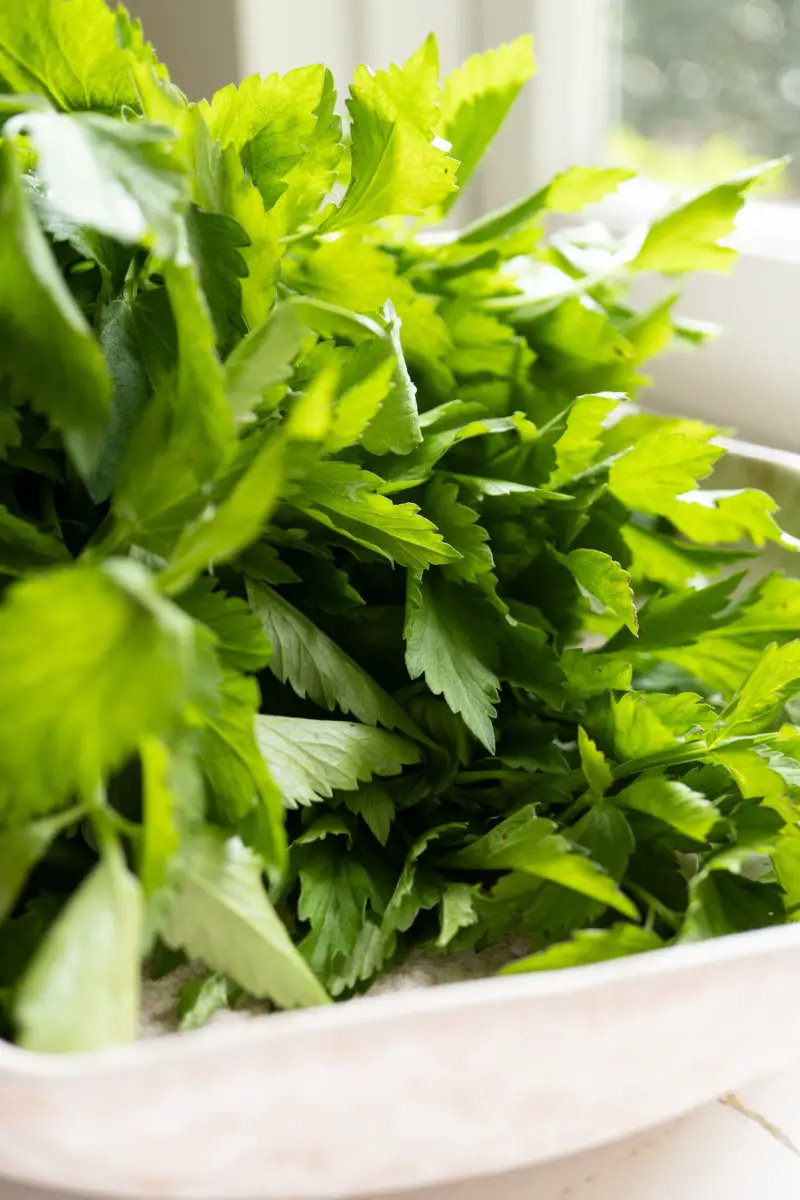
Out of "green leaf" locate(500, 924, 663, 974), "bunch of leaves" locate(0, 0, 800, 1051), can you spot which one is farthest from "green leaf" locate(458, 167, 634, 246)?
"green leaf" locate(500, 924, 663, 974)

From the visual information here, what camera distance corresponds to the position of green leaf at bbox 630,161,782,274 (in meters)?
0.53

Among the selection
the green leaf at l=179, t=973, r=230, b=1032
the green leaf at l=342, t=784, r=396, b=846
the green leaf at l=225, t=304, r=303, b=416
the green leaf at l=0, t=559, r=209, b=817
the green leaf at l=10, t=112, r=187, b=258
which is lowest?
the green leaf at l=179, t=973, r=230, b=1032

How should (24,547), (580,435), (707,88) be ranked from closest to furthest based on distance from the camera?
(24,547) < (580,435) < (707,88)

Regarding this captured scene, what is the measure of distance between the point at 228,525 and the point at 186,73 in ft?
2.96

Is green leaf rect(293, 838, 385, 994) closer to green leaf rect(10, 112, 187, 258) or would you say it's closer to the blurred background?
green leaf rect(10, 112, 187, 258)

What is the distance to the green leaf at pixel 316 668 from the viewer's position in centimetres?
41

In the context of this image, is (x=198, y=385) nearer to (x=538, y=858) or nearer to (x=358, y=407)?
(x=358, y=407)

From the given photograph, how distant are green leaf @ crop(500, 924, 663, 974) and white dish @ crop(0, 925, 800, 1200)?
0.03m

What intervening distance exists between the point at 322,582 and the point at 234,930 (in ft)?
0.50

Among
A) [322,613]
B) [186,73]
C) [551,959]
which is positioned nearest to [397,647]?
[322,613]

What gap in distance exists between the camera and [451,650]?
431 mm

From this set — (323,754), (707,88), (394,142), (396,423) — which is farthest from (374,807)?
(707,88)

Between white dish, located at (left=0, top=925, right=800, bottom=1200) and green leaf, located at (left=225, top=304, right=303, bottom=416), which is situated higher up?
green leaf, located at (left=225, top=304, right=303, bottom=416)

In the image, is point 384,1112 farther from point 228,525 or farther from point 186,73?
point 186,73
